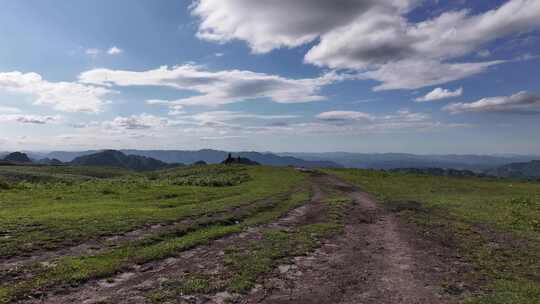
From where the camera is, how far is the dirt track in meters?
12.3

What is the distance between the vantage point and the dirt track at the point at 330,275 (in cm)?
1227

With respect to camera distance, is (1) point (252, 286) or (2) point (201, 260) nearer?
(1) point (252, 286)

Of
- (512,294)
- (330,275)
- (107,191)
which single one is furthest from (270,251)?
(107,191)

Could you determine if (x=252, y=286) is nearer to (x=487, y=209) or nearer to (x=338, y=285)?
(x=338, y=285)

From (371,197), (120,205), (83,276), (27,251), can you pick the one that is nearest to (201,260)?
(83,276)

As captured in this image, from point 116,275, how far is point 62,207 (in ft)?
59.6

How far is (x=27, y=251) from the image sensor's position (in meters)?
16.4

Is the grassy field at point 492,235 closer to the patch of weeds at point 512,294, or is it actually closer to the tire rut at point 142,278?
the patch of weeds at point 512,294

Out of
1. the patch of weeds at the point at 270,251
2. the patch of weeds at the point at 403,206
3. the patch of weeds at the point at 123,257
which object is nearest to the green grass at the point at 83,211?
the patch of weeds at the point at 123,257

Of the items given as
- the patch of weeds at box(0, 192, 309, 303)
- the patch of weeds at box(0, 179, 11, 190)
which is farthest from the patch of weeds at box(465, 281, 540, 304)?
the patch of weeds at box(0, 179, 11, 190)

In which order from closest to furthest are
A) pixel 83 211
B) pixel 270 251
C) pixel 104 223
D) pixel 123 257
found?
pixel 123 257 < pixel 270 251 < pixel 104 223 < pixel 83 211

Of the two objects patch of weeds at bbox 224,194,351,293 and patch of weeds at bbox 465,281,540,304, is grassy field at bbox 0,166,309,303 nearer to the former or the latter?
patch of weeds at bbox 224,194,351,293

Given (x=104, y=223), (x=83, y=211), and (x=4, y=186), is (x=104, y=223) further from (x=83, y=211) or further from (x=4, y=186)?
(x=4, y=186)

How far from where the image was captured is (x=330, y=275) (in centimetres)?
1489
